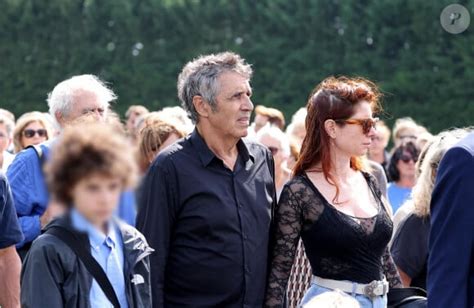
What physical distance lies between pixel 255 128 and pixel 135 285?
7.28m

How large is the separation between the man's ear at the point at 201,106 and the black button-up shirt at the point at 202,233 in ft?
0.60

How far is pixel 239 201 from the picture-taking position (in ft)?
16.0

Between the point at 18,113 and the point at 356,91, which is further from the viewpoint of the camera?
the point at 18,113

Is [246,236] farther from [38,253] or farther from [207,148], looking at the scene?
[38,253]

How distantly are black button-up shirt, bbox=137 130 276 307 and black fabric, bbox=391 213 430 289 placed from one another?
1.57 m

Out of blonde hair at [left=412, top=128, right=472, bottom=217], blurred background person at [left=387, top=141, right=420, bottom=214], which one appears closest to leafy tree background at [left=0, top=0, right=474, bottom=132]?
blurred background person at [left=387, top=141, right=420, bottom=214]

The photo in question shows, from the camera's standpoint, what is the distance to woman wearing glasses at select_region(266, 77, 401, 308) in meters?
4.89

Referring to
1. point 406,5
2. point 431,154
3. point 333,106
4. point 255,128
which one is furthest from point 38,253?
point 406,5

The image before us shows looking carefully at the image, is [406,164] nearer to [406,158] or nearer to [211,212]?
[406,158]

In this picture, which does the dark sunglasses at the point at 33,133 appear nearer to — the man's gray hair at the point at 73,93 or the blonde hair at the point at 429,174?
the blonde hair at the point at 429,174

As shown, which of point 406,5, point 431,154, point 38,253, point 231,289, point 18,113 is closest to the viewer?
point 38,253

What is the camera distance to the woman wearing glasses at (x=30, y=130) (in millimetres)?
8805

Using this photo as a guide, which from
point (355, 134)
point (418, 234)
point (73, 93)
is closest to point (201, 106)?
point (355, 134)

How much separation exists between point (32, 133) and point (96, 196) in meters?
7.27
